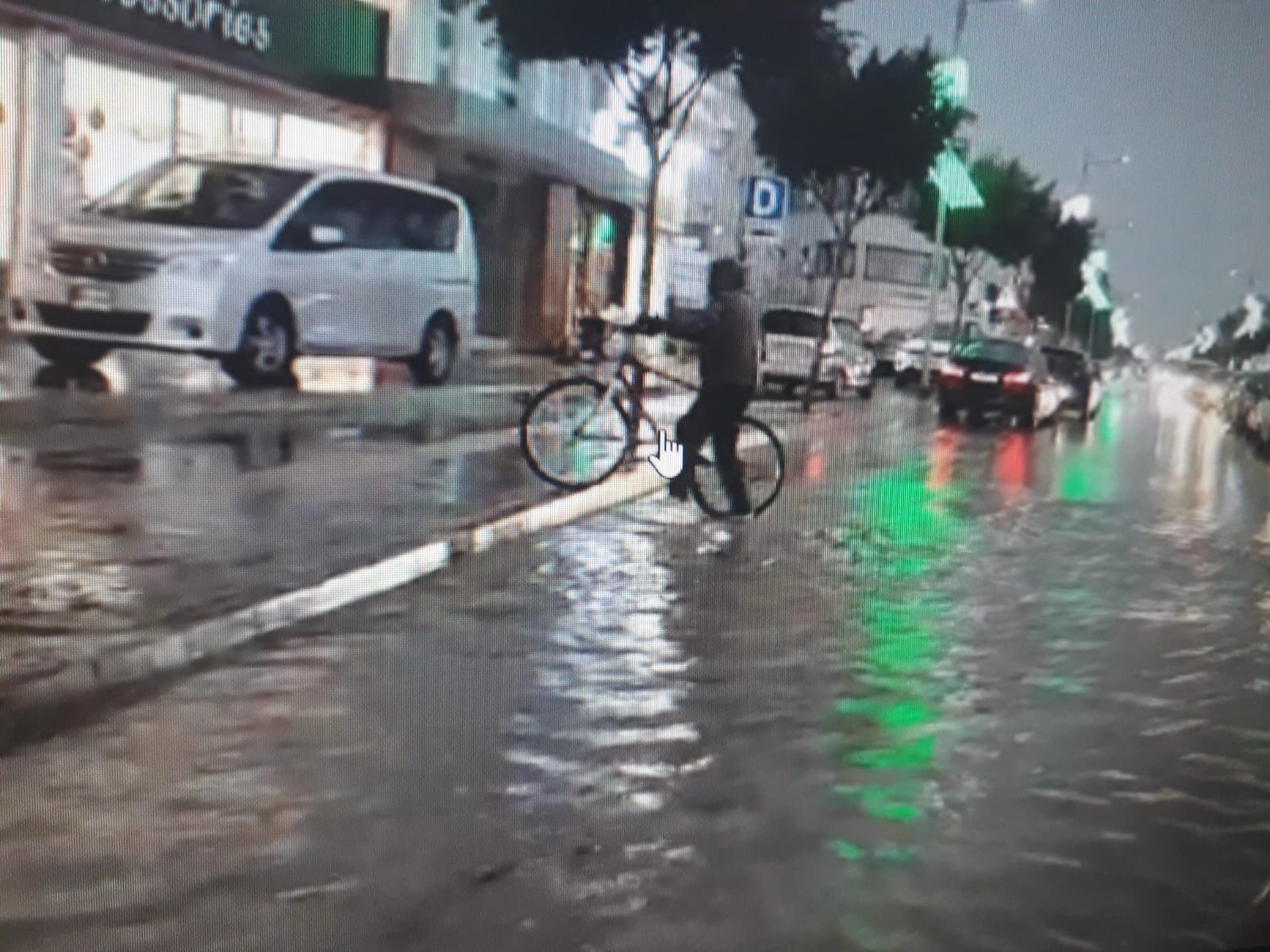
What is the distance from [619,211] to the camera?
15078 millimetres

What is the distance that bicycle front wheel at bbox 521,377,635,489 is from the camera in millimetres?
11383

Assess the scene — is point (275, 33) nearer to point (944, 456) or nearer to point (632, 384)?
point (632, 384)

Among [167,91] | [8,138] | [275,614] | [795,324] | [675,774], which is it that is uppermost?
[167,91]

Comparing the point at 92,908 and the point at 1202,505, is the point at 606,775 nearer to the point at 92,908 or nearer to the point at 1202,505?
the point at 92,908

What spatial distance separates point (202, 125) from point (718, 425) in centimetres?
593

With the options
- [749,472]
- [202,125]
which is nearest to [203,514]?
[749,472]

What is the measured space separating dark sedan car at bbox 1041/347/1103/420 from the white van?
63.9 ft

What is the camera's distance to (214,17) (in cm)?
1458

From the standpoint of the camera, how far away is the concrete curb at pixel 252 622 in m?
5.49

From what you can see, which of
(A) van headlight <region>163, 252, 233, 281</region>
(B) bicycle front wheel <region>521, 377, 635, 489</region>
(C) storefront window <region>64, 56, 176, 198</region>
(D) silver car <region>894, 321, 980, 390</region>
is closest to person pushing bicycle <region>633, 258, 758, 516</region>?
(B) bicycle front wheel <region>521, 377, 635, 489</region>

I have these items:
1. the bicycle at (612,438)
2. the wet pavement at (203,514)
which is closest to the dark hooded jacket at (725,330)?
the bicycle at (612,438)

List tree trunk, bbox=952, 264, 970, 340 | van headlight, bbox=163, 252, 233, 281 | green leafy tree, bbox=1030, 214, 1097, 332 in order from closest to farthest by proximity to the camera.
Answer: van headlight, bbox=163, 252, 233, 281 → tree trunk, bbox=952, 264, 970, 340 → green leafy tree, bbox=1030, 214, 1097, 332

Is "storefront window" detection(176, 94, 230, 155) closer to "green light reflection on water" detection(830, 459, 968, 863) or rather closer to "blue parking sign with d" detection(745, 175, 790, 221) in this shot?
"blue parking sign with d" detection(745, 175, 790, 221)

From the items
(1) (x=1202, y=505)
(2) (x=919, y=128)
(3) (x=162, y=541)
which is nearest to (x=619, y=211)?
(2) (x=919, y=128)
